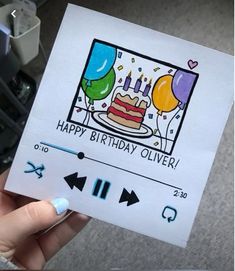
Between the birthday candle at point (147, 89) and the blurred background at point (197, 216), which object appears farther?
the blurred background at point (197, 216)

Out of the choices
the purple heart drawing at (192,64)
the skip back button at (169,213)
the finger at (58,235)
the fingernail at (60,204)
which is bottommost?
the finger at (58,235)

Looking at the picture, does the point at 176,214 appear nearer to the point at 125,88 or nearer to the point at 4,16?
the point at 125,88

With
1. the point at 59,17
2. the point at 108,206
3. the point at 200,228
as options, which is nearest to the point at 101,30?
the point at 108,206

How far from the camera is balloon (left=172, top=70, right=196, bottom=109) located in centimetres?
67

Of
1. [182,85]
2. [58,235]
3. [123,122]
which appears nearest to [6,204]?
[58,235]

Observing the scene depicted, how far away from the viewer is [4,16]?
2.96ft

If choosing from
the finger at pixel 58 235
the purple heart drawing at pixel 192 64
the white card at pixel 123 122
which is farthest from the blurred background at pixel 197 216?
the purple heart drawing at pixel 192 64

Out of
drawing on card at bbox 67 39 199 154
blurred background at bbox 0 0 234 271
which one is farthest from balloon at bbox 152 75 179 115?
blurred background at bbox 0 0 234 271

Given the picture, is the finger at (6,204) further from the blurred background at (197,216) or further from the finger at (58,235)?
the blurred background at (197,216)

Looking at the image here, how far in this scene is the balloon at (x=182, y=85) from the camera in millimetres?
670

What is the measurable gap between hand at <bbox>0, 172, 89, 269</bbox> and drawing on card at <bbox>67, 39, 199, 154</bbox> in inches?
6.1

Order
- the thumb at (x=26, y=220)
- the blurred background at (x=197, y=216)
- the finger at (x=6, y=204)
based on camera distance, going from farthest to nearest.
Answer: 1. the blurred background at (x=197, y=216)
2. the finger at (x=6, y=204)
3. the thumb at (x=26, y=220)

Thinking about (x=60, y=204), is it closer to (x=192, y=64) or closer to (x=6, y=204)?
(x=6, y=204)

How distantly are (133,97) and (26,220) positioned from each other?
10.4 inches
